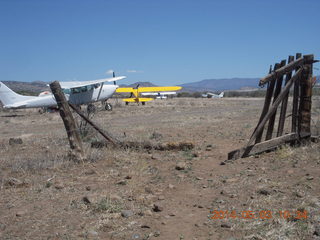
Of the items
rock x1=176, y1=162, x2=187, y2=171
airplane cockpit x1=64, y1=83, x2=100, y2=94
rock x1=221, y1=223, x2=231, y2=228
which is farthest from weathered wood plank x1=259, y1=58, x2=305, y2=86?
airplane cockpit x1=64, y1=83, x2=100, y2=94

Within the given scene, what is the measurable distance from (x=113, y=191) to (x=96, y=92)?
21.7 meters

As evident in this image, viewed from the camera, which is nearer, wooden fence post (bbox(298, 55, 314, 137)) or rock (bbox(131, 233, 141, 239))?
rock (bbox(131, 233, 141, 239))

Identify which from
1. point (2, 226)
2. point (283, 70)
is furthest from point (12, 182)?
point (283, 70)

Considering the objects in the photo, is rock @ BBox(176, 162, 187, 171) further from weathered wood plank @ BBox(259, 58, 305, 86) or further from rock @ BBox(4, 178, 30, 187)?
rock @ BBox(4, 178, 30, 187)

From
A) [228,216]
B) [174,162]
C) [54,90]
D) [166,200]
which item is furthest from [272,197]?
[54,90]

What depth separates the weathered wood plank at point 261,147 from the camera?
6598 mm

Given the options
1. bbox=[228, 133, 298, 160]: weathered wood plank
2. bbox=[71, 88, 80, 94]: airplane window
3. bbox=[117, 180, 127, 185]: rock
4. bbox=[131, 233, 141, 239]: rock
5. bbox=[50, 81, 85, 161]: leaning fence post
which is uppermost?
bbox=[71, 88, 80, 94]: airplane window

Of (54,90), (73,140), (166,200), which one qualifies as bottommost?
(166,200)

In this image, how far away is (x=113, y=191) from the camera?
5.17 meters

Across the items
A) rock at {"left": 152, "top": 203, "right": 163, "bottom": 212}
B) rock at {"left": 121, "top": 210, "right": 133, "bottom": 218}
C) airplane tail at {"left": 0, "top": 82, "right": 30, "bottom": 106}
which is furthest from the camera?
airplane tail at {"left": 0, "top": 82, "right": 30, "bottom": 106}

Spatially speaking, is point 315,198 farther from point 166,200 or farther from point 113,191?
point 113,191

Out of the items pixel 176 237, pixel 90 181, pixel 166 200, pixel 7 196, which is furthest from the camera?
pixel 90 181

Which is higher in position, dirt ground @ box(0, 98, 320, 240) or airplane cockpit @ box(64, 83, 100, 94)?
airplane cockpit @ box(64, 83, 100, 94)

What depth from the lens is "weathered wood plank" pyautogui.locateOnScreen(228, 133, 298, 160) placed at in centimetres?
660
